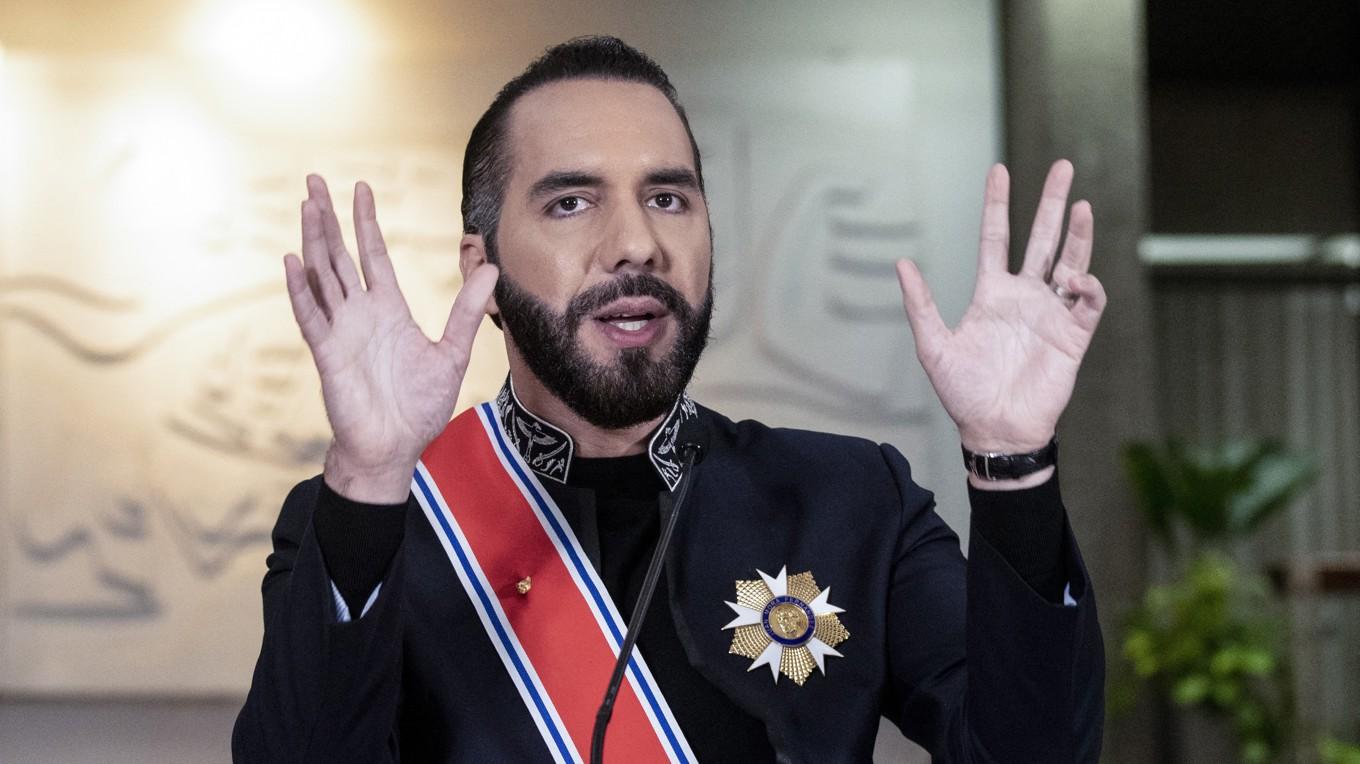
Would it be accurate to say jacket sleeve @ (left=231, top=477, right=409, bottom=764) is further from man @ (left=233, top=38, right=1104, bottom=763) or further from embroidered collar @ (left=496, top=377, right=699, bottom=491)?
embroidered collar @ (left=496, top=377, right=699, bottom=491)

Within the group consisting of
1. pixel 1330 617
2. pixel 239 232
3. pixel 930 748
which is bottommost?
pixel 1330 617

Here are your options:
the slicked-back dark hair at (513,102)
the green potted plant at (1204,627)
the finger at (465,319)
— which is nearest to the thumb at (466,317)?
the finger at (465,319)

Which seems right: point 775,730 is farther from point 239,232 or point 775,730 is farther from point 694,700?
point 239,232

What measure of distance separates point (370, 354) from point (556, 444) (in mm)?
358

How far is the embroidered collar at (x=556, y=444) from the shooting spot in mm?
1386

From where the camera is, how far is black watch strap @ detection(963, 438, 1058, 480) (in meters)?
1.05

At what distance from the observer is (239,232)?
12.4 ft

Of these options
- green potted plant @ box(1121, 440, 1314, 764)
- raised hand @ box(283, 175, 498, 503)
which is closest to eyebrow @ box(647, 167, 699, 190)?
raised hand @ box(283, 175, 498, 503)

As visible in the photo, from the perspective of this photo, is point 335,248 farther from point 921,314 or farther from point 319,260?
point 921,314

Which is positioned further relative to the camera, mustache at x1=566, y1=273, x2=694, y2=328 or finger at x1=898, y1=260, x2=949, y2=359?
mustache at x1=566, y1=273, x2=694, y2=328

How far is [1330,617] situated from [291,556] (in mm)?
2753

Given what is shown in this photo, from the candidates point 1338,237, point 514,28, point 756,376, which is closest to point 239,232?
point 514,28

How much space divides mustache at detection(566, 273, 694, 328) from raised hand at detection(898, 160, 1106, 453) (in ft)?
0.95

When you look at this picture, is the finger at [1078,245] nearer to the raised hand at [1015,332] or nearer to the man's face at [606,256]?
the raised hand at [1015,332]
